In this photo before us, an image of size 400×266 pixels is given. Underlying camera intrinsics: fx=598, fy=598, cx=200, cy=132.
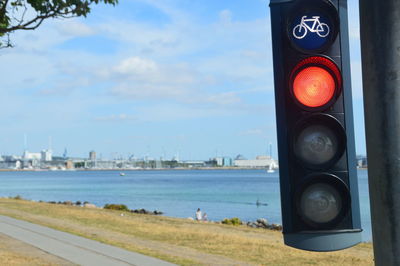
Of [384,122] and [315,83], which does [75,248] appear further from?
[384,122]

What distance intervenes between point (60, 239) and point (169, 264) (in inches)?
175

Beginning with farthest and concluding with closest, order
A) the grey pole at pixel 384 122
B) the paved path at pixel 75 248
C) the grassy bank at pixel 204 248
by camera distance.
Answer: the grassy bank at pixel 204 248 < the paved path at pixel 75 248 < the grey pole at pixel 384 122

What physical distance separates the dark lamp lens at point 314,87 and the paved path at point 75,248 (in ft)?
29.2

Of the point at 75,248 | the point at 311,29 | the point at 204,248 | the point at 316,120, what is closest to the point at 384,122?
the point at 316,120

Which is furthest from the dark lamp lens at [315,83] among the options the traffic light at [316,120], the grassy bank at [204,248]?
the grassy bank at [204,248]

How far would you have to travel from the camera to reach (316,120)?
2.74 metres

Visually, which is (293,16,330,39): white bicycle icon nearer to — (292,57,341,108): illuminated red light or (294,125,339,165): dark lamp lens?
(292,57,341,108): illuminated red light

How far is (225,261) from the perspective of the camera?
41.1ft

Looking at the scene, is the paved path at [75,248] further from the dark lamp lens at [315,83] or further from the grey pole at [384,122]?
the grey pole at [384,122]

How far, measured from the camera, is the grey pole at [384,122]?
2.22 m

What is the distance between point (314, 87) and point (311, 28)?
0.91 ft

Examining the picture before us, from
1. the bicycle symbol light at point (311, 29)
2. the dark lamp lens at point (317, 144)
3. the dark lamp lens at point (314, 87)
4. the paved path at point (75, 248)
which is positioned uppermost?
the bicycle symbol light at point (311, 29)

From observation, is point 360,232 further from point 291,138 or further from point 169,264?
point 169,264

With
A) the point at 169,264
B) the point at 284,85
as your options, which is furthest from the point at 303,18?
the point at 169,264
